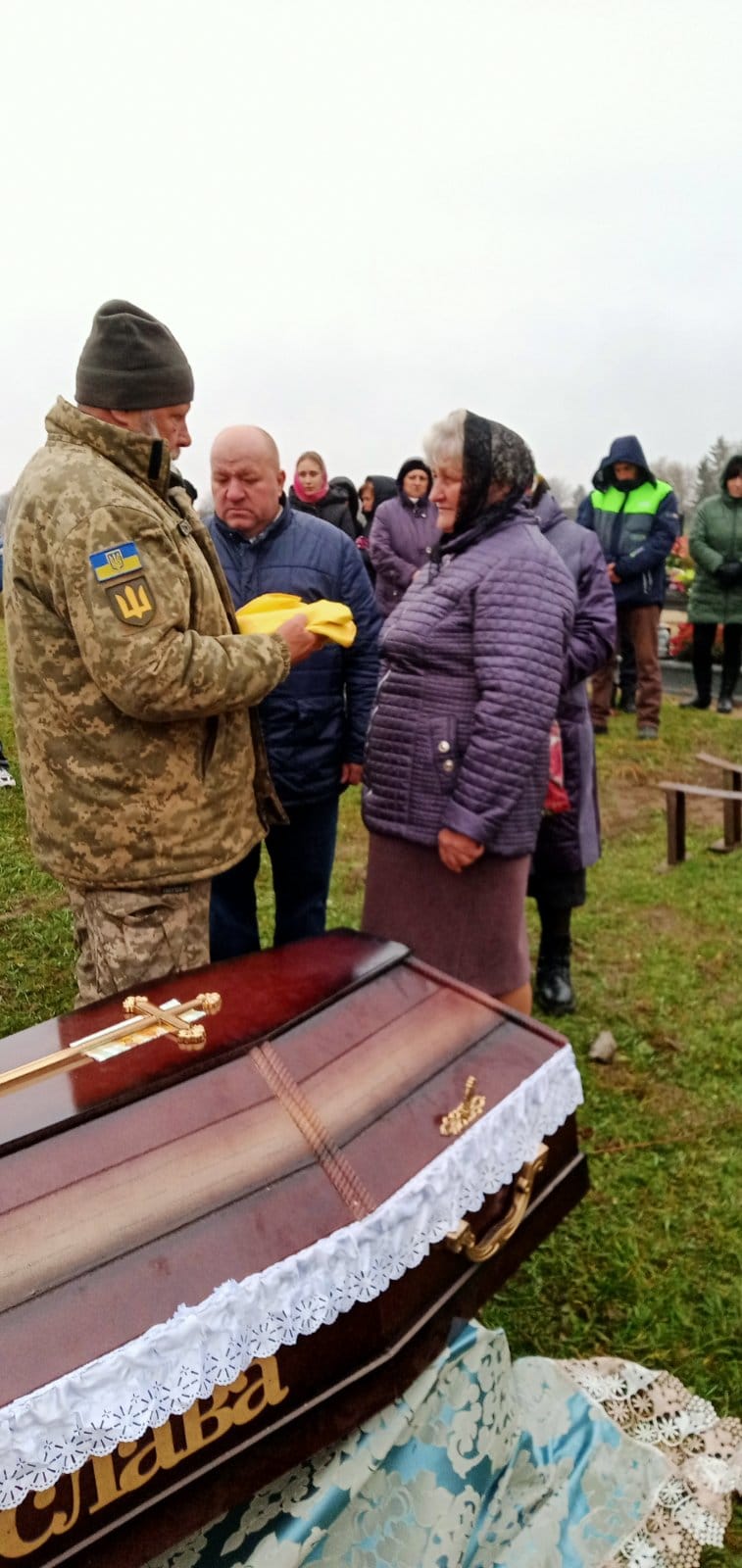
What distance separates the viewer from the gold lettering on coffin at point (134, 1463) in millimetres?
1126

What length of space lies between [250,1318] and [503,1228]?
538mm

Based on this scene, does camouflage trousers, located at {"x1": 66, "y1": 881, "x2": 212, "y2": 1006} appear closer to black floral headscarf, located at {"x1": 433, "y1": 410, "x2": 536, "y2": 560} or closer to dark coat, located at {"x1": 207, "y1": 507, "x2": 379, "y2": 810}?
dark coat, located at {"x1": 207, "y1": 507, "x2": 379, "y2": 810}

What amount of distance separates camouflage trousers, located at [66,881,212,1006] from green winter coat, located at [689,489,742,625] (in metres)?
6.66

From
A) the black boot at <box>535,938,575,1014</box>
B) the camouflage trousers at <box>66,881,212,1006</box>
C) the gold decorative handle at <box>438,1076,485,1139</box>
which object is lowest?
the black boot at <box>535,938,575,1014</box>

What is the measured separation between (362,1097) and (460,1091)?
179 mm

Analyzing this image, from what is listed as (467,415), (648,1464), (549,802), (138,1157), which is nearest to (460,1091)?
(138,1157)

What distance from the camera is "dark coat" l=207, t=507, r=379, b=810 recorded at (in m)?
2.81

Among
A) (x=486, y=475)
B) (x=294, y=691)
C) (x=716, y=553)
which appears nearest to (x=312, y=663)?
(x=294, y=691)

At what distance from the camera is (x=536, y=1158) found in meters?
1.73

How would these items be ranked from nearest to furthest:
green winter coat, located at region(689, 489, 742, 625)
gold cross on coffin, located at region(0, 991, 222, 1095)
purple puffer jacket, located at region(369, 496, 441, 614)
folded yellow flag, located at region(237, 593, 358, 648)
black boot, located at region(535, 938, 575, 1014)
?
gold cross on coffin, located at region(0, 991, 222, 1095) → folded yellow flag, located at region(237, 593, 358, 648) → black boot, located at region(535, 938, 575, 1014) → purple puffer jacket, located at region(369, 496, 441, 614) → green winter coat, located at region(689, 489, 742, 625)

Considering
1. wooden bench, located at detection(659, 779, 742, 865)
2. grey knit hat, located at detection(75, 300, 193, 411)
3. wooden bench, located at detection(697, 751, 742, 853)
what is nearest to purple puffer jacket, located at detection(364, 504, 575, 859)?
grey knit hat, located at detection(75, 300, 193, 411)

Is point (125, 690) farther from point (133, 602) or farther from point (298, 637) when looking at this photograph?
point (298, 637)

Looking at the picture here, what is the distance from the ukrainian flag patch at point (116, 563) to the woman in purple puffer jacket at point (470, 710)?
2.50ft

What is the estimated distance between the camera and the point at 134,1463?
1.22m
